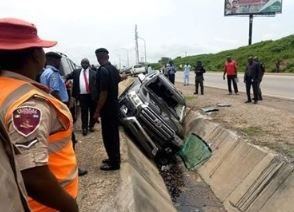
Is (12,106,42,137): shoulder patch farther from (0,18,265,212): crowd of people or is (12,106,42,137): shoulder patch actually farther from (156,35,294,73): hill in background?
(156,35,294,73): hill in background

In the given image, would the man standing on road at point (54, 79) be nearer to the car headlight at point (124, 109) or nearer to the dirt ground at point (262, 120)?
the dirt ground at point (262, 120)

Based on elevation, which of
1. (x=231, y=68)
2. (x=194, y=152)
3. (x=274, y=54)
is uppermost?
(x=231, y=68)

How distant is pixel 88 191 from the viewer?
628 cm

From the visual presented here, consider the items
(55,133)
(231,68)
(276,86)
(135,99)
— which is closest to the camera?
(55,133)

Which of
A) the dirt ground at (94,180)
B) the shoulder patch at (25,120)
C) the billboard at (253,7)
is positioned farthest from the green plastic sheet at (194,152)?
the billboard at (253,7)

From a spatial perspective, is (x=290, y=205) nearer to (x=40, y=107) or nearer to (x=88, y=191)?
(x=88, y=191)

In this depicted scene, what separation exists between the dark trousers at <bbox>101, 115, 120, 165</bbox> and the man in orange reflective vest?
4.77m

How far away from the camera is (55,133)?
2.23m

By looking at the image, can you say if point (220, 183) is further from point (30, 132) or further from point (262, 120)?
point (30, 132)

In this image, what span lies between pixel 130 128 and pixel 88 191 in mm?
4834

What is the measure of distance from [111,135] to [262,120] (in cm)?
626

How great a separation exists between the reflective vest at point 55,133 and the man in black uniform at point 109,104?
459 cm

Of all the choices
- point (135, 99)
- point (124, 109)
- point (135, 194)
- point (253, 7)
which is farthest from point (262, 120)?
point (253, 7)

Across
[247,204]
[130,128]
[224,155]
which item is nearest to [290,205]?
[247,204]
